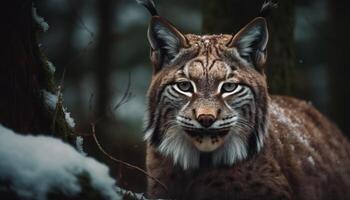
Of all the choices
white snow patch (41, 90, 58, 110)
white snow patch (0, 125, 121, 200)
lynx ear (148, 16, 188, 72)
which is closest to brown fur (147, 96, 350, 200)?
lynx ear (148, 16, 188, 72)

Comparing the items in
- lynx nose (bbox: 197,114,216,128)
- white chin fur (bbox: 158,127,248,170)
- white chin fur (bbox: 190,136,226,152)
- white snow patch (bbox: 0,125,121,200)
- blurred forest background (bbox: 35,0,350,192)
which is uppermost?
white snow patch (bbox: 0,125,121,200)

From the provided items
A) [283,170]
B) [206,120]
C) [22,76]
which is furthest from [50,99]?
[283,170]

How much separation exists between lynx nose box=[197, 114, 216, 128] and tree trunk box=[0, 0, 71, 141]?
108cm

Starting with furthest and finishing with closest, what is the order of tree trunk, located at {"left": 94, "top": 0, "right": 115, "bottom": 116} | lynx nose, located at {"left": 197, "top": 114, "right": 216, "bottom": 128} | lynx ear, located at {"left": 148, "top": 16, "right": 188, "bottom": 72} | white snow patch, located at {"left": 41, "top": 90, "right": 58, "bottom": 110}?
tree trunk, located at {"left": 94, "top": 0, "right": 115, "bottom": 116}, lynx ear, located at {"left": 148, "top": 16, "right": 188, "bottom": 72}, lynx nose, located at {"left": 197, "top": 114, "right": 216, "bottom": 128}, white snow patch, located at {"left": 41, "top": 90, "right": 58, "bottom": 110}

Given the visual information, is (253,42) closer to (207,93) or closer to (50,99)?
(207,93)

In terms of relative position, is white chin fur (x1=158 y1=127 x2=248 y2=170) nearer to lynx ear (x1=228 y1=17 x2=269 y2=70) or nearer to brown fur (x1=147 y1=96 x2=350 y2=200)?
brown fur (x1=147 y1=96 x2=350 y2=200)

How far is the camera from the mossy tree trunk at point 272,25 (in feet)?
26.3

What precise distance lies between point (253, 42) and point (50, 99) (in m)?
1.82

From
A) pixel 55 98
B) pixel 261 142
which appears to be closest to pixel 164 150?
pixel 261 142

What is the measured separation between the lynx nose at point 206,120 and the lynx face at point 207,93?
5 cm

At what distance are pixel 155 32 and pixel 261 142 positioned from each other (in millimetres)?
1158

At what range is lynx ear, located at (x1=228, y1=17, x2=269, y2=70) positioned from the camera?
5.75 metres

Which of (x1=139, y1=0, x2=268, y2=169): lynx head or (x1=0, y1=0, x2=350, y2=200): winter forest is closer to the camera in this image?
(x1=0, y1=0, x2=350, y2=200): winter forest

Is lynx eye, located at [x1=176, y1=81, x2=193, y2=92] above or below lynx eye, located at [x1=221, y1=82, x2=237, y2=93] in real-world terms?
below
